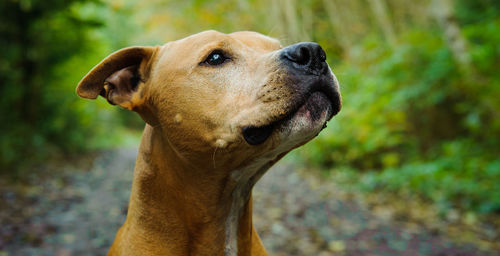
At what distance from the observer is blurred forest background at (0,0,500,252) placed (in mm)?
5930

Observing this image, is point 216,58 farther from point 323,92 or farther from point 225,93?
point 323,92

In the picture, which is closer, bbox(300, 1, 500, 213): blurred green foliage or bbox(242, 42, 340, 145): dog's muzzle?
bbox(242, 42, 340, 145): dog's muzzle

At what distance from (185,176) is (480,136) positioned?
20.1ft

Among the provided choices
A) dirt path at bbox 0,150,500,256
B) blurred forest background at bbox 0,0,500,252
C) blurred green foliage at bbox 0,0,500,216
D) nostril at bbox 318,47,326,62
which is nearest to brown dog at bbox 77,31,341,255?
nostril at bbox 318,47,326,62

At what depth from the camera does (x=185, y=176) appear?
2129 mm

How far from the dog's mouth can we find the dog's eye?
488 millimetres

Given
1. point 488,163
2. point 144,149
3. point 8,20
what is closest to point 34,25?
point 8,20

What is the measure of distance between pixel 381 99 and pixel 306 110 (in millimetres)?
6608

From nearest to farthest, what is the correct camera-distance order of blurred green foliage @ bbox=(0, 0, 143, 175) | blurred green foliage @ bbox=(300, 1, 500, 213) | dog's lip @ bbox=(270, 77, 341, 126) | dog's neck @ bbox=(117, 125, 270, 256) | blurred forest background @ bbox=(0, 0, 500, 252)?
dog's lip @ bbox=(270, 77, 341, 126) < dog's neck @ bbox=(117, 125, 270, 256) < blurred green foliage @ bbox=(300, 1, 500, 213) < blurred forest background @ bbox=(0, 0, 500, 252) < blurred green foliage @ bbox=(0, 0, 143, 175)

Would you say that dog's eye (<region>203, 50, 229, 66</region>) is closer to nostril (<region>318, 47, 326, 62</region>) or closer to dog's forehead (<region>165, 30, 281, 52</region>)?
dog's forehead (<region>165, 30, 281, 52</region>)

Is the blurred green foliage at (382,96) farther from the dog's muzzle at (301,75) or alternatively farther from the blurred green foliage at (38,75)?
the dog's muzzle at (301,75)

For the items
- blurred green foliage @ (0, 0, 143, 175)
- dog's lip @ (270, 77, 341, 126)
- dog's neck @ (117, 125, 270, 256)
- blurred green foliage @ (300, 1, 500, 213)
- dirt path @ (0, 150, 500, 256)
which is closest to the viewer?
dog's lip @ (270, 77, 341, 126)

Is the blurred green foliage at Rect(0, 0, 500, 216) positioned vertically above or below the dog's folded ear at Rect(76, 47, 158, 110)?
above

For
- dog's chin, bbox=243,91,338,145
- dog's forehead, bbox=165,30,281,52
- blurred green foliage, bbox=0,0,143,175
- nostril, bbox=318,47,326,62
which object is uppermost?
blurred green foliage, bbox=0,0,143,175
